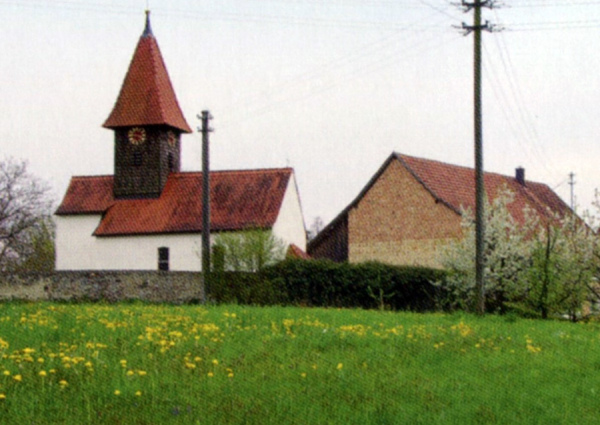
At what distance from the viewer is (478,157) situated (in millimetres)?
23203

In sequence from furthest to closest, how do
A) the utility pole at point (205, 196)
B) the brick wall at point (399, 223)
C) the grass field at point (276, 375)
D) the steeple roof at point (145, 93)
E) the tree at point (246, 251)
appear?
1. the steeple roof at point (145, 93)
2. the tree at point (246, 251)
3. the brick wall at point (399, 223)
4. the utility pole at point (205, 196)
5. the grass field at point (276, 375)

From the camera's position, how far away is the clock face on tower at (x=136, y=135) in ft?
179

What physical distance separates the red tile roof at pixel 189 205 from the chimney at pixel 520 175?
47.3ft

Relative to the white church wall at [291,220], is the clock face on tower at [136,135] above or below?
above

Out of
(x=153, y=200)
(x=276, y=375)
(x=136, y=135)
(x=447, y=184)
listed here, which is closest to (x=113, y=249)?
(x=153, y=200)

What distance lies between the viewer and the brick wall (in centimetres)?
4506

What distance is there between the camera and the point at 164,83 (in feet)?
181

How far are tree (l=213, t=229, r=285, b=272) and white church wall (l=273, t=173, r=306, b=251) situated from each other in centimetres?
582

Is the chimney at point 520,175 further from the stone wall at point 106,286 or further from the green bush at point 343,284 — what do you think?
the stone wall at point 106,286

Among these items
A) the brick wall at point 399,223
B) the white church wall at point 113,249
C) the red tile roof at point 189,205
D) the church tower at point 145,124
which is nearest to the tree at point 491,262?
the brick wall at point 399,223

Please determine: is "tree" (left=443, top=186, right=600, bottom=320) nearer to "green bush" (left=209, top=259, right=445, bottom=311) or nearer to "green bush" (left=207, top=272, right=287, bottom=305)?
"green bush" (left=209, top=259, right=445, bottom=311)

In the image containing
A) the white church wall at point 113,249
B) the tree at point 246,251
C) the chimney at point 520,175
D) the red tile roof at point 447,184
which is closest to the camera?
the tree at point 246,251

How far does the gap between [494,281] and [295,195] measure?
26147mm

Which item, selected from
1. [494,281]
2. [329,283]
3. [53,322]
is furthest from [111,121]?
[53,322]
